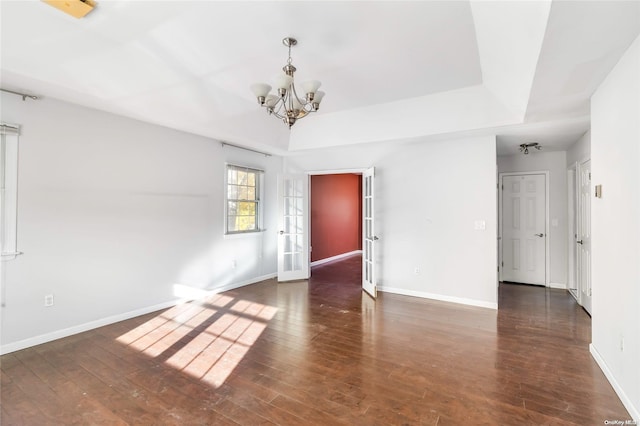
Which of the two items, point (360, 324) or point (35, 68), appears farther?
point (360, 324)

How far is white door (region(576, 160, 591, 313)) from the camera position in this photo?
13.0 ft

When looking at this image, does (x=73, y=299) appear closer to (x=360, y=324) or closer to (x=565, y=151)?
(x=360, y=324)

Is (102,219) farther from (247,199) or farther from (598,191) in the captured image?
(598,191)

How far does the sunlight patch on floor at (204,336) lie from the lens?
2.68m

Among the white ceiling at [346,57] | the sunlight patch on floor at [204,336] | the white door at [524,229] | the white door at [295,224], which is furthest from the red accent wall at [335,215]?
the white door at [524,229]

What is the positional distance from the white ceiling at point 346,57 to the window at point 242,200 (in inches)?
44.1

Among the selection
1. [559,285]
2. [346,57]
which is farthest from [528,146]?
[346,57]

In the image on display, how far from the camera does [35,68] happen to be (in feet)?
8.52

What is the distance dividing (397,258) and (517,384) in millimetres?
2754

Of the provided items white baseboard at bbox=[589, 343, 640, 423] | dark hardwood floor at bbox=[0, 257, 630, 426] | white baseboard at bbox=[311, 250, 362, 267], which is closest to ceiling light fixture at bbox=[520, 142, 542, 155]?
dark hardwood floor at bbox=[0, 257, 630, 426]

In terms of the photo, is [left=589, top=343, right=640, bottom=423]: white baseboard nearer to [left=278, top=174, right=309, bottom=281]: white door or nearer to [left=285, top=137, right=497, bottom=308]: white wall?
[left=285, top=137, right=497, bottom=308]: white wall

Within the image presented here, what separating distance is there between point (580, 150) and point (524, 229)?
175cm

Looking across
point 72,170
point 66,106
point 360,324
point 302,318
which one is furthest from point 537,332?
point 66,106

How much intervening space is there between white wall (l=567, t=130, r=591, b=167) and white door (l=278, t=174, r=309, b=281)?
432cm
